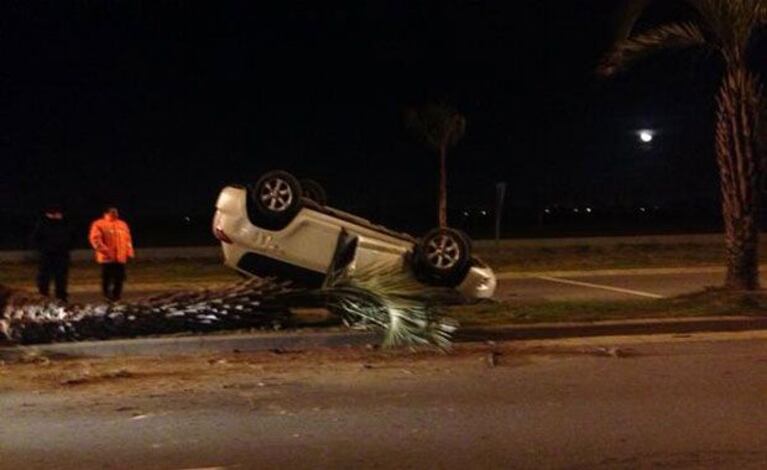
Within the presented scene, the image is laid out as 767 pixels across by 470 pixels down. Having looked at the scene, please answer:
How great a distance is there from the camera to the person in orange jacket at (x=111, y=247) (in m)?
15.5

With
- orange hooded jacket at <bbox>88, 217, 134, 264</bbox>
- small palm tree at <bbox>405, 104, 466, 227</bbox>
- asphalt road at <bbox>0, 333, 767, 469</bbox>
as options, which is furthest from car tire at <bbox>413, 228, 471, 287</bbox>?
small palm tree at <bbox>405, 104, 466, 227</bbox>

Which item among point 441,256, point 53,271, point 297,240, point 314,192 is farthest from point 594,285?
point 53,271

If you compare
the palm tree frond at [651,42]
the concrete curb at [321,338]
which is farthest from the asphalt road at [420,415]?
the palm tree frond at [651,42]

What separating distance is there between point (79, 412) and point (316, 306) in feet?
14.6

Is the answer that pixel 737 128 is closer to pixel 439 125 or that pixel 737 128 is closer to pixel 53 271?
pixel 53 271

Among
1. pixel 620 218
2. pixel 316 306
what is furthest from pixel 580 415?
pixel 620 218

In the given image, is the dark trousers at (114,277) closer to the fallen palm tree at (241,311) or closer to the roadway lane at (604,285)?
the fallen palm tree at (241,311)

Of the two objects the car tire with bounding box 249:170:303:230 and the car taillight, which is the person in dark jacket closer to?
the car taillight

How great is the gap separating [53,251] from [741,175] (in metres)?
9.36

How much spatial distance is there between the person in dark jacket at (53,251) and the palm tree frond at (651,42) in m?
7.83

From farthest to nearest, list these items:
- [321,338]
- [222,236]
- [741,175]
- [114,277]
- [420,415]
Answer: [114,277], [741,175], [222,236], [321,338], [420,415]

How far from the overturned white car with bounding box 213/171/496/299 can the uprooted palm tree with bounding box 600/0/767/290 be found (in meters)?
4.12

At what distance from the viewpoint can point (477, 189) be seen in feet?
176

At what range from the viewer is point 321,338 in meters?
11.9
